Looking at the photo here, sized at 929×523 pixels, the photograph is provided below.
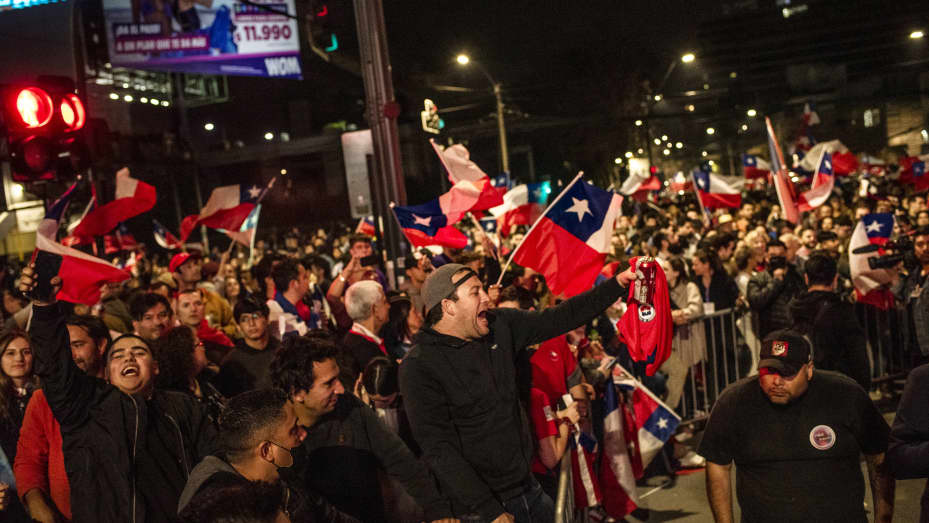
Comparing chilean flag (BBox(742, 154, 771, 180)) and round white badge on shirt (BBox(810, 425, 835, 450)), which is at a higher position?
chilean flag (BBox(742, 154, 771, 180))

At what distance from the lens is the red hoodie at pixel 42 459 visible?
13.6 ft

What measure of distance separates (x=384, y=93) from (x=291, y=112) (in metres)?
55.6

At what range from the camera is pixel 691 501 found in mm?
7094

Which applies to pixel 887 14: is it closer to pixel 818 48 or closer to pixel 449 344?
pixel 818 48

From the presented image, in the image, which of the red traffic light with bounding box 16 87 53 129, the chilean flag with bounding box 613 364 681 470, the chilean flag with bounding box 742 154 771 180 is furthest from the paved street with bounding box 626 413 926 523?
the chilean flag with bounding box 742 154 771 180

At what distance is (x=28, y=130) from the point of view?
22.6 ft

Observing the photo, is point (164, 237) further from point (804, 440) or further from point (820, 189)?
point (804, 440)

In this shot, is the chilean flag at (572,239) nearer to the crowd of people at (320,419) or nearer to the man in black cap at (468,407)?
the crowd of people at (320,419)

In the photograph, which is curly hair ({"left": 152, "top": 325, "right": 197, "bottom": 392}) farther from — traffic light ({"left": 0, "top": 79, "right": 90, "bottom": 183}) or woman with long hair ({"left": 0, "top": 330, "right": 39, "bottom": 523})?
traffic light ({"left": 0, "top": 79, "right": 90, "bottom": 183})

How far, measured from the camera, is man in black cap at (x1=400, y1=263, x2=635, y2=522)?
4.02m

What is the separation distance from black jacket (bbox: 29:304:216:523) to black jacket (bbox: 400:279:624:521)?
99 cm

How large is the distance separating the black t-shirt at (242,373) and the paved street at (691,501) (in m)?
3.10

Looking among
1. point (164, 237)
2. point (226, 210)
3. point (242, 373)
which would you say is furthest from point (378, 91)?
point (164, 237)

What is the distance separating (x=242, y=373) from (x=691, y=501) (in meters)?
3.73
